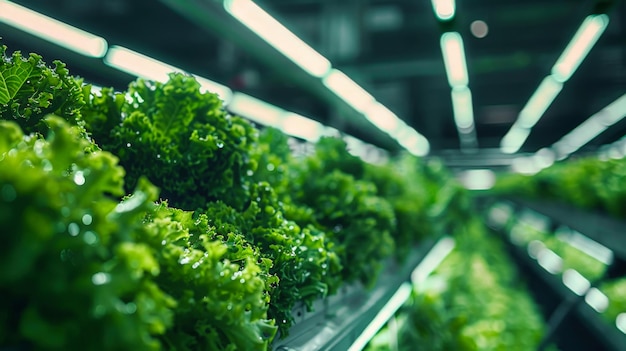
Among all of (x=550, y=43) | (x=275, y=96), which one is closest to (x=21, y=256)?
(x=550, y=43)

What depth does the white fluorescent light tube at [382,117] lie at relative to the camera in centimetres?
637

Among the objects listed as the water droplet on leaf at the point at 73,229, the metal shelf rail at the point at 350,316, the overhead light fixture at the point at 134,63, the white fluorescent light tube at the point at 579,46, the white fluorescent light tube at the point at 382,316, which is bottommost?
the white fluorescent light tube at the point at 382,316

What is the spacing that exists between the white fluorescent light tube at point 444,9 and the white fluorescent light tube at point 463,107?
2.66m

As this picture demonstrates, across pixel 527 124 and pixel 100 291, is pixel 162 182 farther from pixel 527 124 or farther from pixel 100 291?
pixel 527 124

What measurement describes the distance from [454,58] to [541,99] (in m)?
2.81

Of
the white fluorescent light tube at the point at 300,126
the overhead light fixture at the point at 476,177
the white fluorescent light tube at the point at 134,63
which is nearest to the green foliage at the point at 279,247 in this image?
the white fluorescent light tube at the point at 134,63

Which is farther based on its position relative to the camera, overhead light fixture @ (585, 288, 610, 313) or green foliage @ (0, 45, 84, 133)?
overhead light fixture @ (585, 288, 610, 313)

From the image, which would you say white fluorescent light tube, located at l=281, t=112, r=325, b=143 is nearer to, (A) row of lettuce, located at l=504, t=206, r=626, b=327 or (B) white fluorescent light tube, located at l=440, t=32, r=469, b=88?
(B) white fluorescent light tube, located at l=440, t=32, r=469, b=88

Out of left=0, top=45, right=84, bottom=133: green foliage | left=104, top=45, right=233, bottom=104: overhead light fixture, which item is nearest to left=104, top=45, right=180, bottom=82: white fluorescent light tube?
left=104, top=45, right=233, bottom=104: overhead light fixture

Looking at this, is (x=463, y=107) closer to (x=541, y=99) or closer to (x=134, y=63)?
(x=541, y=99)

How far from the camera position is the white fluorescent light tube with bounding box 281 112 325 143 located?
6.41 metres

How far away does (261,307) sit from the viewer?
49.1 inches

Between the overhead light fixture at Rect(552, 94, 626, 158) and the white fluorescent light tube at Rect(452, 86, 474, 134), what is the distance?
1.94 m

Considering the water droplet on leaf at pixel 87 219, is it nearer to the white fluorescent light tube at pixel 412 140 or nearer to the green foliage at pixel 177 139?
the green foliage at pixel 177 139
